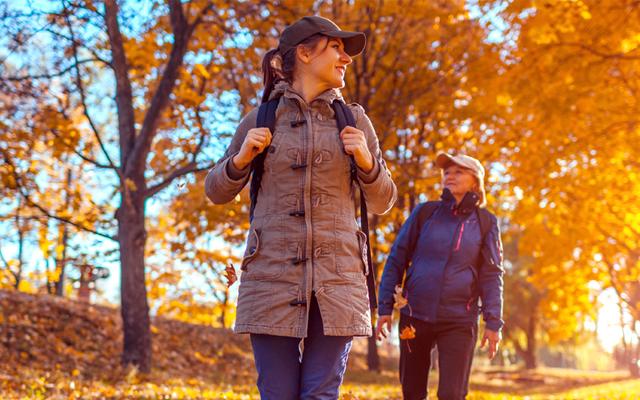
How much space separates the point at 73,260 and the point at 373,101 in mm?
7352

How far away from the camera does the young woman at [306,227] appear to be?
284 centimetres

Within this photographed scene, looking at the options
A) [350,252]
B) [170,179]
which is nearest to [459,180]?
[350,252]

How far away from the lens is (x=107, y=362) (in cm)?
1252

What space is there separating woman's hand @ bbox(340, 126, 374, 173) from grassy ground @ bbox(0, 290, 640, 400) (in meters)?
5.12

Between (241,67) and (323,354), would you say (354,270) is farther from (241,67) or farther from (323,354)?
(241,67)

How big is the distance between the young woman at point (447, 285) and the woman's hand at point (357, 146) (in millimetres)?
2013

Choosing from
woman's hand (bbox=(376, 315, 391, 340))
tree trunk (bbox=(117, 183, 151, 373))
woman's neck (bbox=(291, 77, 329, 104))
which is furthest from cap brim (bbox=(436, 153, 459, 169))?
tree trunk (bbox=(117, 183, 151, 373))

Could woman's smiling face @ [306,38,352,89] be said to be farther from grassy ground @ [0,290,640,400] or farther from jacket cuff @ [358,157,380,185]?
grassy ground @ [0,290,640,400]

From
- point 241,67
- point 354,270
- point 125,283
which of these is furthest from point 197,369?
point 354,270

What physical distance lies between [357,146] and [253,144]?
1.36 ft

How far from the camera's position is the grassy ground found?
8719 millimetres

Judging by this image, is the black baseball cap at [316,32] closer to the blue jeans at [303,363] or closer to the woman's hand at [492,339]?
the blue jeans at [303,363]

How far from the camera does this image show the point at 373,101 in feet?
52.1

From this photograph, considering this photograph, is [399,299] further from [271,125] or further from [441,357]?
[271,125]
